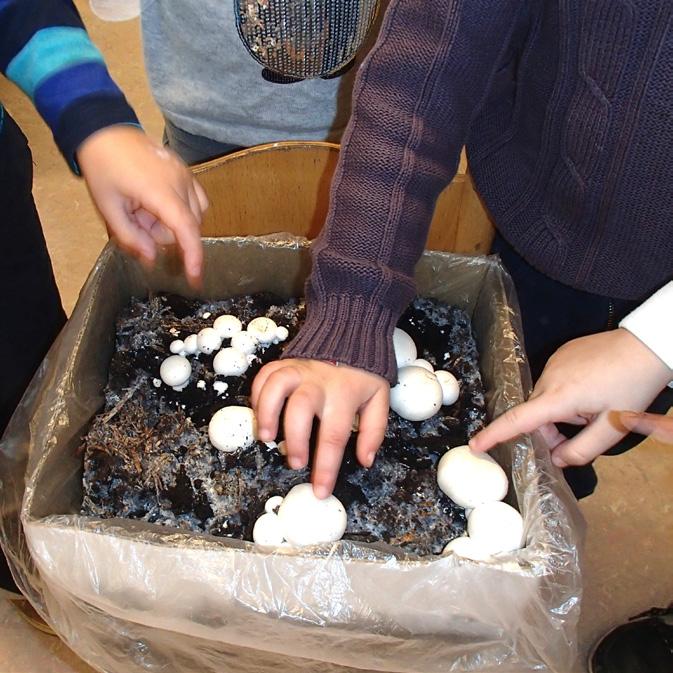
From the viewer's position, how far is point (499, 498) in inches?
24.9

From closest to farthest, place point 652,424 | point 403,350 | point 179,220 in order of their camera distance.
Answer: point 652,424 < point 179,220 < point 403,350

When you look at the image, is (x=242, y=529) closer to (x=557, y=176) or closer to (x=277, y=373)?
(x=277, y=373)

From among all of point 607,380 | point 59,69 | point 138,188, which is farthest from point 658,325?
point 59,69

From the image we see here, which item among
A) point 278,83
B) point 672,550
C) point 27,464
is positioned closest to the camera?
point 27,464

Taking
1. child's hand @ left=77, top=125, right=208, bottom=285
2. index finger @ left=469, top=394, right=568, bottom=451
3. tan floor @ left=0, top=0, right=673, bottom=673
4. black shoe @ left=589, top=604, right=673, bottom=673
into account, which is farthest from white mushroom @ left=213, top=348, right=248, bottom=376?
black shoe @ left=589, top=604, right=673, bottom=673

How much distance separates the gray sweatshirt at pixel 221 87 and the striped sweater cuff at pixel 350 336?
41 cm

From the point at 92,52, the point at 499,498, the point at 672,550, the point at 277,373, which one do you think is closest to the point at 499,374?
the point at 499,498

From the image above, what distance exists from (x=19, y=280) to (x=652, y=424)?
2.15ft

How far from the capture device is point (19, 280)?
78 cm

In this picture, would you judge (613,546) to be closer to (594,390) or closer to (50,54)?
(594,390)

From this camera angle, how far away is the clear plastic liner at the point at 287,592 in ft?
1.73

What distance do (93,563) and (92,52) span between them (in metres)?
0.47

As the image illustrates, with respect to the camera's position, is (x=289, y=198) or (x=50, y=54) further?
(x=289, y=198)

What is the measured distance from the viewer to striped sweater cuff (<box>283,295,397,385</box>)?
1.87 ft
